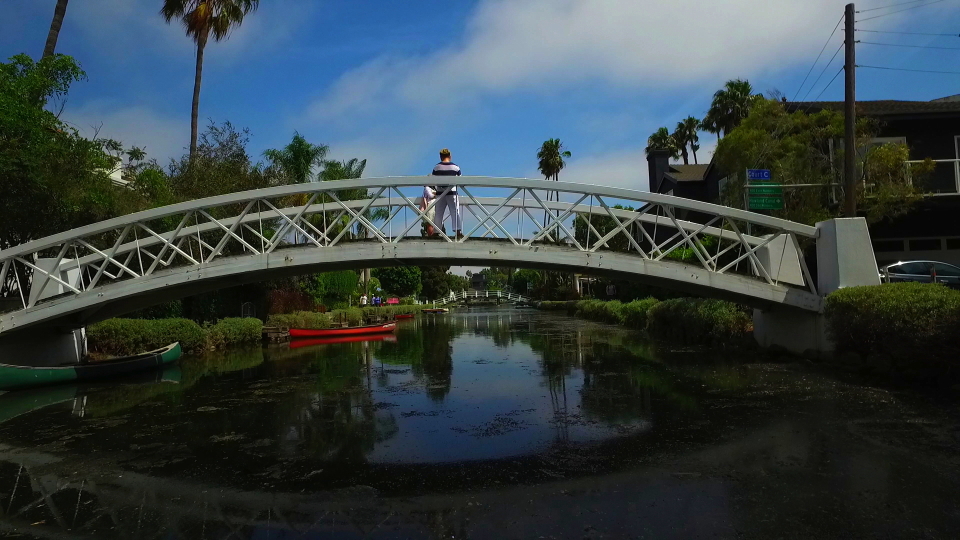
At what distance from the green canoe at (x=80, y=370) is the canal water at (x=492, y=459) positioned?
1.58 ft

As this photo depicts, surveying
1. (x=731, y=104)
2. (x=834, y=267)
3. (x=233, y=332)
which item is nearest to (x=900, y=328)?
(x=834, y=267)

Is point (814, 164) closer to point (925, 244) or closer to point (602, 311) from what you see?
point (925, 244)

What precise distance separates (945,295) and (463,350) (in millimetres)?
15922

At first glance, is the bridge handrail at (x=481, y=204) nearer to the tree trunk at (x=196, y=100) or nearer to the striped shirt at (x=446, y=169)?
the striped shirt at (x=446, y=169)

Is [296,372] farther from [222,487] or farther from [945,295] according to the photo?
[945,295]

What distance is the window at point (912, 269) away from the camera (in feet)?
61.7

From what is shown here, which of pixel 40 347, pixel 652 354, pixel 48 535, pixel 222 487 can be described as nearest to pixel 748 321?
pixel 652 354

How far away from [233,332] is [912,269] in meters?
24.9

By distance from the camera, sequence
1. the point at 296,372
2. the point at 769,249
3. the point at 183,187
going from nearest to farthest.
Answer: the point at 769,249, the point at 296,372, the point at 183,187

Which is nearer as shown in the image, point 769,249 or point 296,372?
point 769,249

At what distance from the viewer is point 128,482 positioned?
7.39m

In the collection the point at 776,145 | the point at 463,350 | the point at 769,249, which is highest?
the point at 776,145

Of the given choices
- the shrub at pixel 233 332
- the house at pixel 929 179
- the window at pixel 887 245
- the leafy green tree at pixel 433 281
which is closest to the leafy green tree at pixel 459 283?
the leafy green tree at pixel 433 281

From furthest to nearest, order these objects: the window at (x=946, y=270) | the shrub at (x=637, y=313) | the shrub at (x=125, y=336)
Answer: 1. the shrub at (x=637, y=313)
2. the shrub at (x=125, y=336)
3. the window at (x=946, y=270)
